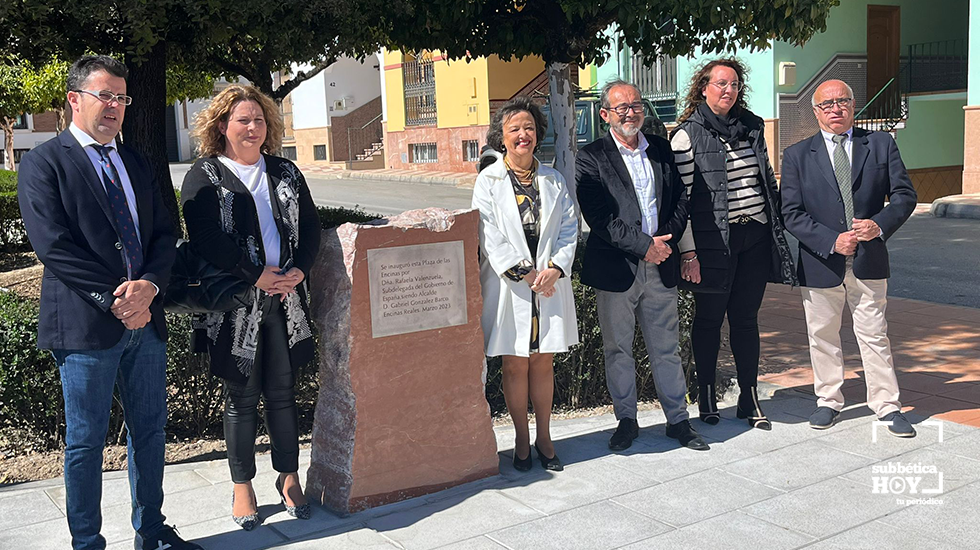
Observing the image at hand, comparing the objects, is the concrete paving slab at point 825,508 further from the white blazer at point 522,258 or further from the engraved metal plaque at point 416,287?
the engraved metal plaque at point 416,287

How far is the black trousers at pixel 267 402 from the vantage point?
425 centimetres

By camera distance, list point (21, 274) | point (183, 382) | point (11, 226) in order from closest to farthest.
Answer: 1. point (183, 382)
2. point (21, 274)
3. point (11, 226)

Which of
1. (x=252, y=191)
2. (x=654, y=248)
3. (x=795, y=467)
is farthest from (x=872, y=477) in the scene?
(x=252, y=191)

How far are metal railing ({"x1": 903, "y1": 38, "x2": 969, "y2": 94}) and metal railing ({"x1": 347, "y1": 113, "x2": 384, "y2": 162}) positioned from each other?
1987 centimetres

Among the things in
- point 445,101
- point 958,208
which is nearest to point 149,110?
point 958,208

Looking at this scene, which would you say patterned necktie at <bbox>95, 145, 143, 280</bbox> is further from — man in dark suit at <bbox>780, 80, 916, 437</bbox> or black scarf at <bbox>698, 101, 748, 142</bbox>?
man in dark suit at <bbox>780, 80, 916, 437</bbox>

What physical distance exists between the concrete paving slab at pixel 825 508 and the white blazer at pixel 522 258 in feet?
4.07

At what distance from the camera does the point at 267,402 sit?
4.34 meters

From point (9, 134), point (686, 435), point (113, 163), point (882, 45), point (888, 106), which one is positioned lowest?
point (686, 435)

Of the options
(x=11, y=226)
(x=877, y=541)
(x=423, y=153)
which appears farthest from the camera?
(x=423, y=153)

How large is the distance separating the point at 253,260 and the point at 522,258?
4.21ft

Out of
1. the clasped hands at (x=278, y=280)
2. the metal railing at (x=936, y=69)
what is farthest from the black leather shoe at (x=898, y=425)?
the metal railing at (x=936, y=69)

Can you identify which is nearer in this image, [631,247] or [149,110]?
[631,247]

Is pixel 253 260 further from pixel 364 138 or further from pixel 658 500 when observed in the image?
pixel 364 138
